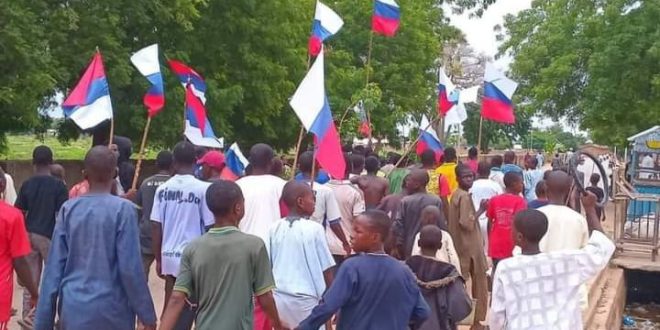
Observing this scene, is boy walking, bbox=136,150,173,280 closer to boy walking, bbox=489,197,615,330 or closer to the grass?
boy walking, bbox=489,197,615,330

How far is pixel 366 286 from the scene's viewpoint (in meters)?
4.61

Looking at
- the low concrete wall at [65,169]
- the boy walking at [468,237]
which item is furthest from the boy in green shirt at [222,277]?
the low concrete wall at [65,169]

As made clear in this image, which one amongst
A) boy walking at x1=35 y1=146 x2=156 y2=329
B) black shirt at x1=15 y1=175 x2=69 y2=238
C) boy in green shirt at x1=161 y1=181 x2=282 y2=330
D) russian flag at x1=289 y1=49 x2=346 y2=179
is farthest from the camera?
black shirt at x1=15 y1=175 x2=69 y2=238

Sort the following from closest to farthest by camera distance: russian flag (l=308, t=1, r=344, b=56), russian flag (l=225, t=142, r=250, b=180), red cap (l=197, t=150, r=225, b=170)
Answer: red cap (l=197, t=150, r=225, b=170) → russian flag (l=225, t=142, r=250, b=180) → russian flag (l=308, t=1, r=344, b=56)

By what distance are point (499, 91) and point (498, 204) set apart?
4824 mm

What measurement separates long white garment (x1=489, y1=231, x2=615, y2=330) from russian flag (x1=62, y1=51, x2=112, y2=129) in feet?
17.7

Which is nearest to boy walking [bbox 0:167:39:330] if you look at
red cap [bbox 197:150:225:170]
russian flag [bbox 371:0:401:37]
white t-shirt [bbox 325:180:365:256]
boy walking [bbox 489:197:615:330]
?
red cap [bbox 197:150:225:170]

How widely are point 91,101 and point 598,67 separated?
21.2 metres

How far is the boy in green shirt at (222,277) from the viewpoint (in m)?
4.58

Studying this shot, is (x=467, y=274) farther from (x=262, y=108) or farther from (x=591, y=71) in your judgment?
(x=591, y=71)

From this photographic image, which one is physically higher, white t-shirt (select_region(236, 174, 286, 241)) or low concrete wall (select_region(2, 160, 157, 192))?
white t-shirt (select_region(236, 174, 286, 241))

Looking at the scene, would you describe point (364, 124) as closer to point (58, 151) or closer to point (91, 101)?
point (91, 101)

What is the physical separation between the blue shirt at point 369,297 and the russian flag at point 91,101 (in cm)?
499

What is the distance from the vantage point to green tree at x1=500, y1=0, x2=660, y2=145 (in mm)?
26672
